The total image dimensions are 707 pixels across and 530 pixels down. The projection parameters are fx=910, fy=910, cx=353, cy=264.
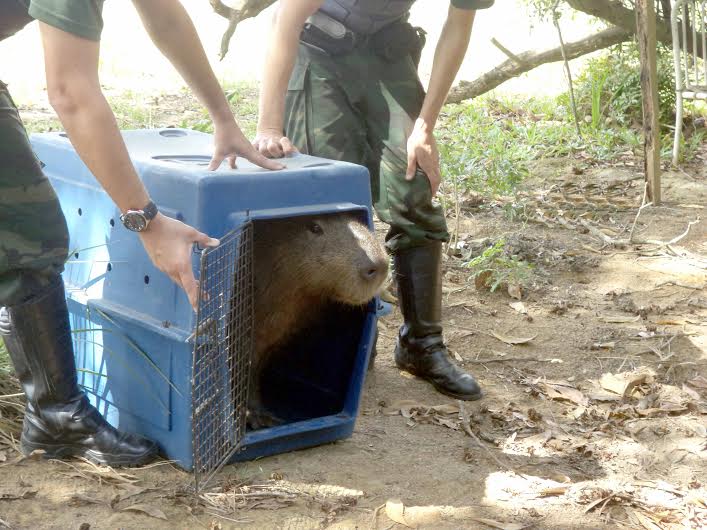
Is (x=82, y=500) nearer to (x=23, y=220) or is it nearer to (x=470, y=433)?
(x=23, y=220)

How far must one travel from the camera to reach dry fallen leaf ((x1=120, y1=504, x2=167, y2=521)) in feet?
9.12

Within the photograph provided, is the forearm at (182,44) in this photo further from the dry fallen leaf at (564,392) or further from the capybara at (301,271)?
the dry fallen leaf at (564,392)

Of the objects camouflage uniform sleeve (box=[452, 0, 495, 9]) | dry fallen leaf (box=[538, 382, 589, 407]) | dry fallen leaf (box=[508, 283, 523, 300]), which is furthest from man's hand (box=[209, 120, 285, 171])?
dry fallen leaf (box=[508, 283, 523, 300])

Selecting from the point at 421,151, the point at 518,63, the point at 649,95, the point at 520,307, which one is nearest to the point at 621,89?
the point at 518,63

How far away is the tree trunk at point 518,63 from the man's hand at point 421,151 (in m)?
4.77

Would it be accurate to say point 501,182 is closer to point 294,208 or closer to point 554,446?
point 554,446

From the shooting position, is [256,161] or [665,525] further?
[256,161]

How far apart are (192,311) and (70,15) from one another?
3.23ft

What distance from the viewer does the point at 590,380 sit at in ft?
13.4

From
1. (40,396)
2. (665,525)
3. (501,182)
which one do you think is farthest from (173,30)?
(501,182)

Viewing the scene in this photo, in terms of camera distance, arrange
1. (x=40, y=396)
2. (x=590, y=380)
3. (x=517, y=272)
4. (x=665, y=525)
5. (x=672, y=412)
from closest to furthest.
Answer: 1. (x=665, y=525)
2. (x=40, y=396)
3. (x=672, y=412)
4. (x=590, y=380)
5. (x=517, y=272)

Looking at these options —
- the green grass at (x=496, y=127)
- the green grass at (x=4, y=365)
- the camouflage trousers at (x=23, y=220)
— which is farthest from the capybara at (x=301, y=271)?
the green grass at (x=496, y=127)

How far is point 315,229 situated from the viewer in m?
3.51

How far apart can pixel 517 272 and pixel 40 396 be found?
2.75 metres
